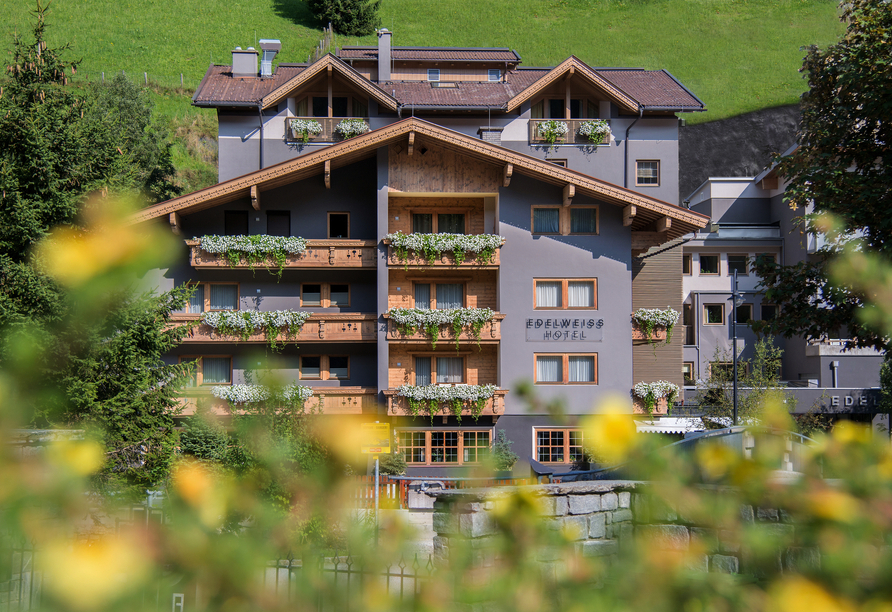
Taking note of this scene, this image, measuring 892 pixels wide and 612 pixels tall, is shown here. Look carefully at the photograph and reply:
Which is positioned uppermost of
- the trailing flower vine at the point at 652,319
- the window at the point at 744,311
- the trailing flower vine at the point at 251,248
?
Result: the trailing flower vine at the point at 251,248

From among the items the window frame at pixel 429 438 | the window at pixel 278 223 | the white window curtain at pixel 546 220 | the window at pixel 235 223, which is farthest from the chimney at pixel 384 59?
the window frame at pixel 429 438

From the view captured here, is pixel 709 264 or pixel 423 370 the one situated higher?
pixel 709 264

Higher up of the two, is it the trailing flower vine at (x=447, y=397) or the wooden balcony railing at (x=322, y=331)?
the wooden balcony railing at (x=322, y=331)

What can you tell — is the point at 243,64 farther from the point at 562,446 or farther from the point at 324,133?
the point at 562,446

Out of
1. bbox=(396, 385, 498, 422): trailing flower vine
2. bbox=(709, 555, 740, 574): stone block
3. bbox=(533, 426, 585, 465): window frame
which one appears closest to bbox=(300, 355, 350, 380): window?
bbox=(396, 385, 498, 422): trailing flower vine

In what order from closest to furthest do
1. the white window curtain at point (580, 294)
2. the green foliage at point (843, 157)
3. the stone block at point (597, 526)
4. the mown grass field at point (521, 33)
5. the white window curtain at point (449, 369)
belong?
the stone block at point (597, 526)
the green foliage at point (843, 157)
the white window curtain at point (580, 294)
the white window curtain at point (449, 369)
the mown grass field at point (521, 33)

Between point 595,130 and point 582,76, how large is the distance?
238cm

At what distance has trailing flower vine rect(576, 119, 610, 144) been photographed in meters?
31.3

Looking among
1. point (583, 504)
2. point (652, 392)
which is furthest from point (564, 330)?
point (583, 504)

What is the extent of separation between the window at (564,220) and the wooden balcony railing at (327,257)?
6177mm

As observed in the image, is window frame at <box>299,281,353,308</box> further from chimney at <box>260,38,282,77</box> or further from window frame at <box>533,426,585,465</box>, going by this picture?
chimney at <box>260,38,282,77</box>

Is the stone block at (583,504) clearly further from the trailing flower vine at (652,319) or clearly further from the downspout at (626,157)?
the downspout at (626,157)

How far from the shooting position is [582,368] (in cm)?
2661

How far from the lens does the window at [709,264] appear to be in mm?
45625
